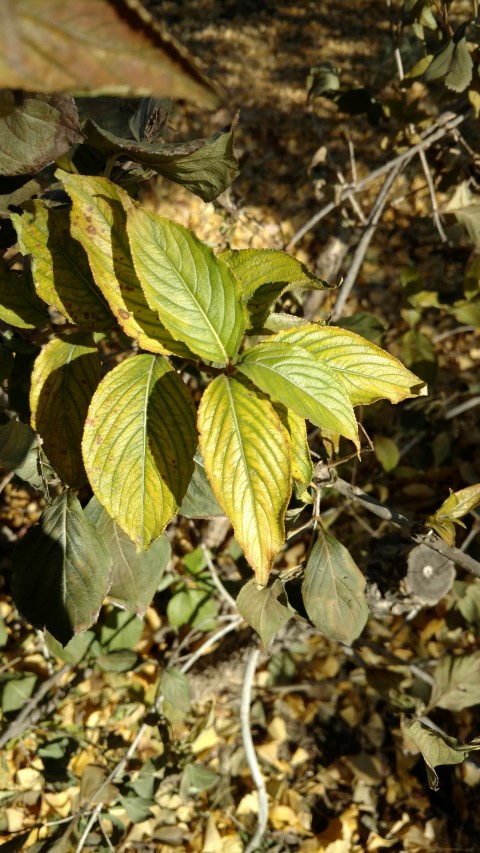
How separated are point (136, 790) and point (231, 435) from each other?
1349mm

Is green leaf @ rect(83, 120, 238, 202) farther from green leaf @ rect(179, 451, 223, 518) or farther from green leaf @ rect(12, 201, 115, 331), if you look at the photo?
green leaf @ rect(179, 451, 223, 518)

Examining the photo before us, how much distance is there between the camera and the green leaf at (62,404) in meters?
0.94

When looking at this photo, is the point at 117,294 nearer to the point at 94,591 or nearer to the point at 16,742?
the point at 94,591

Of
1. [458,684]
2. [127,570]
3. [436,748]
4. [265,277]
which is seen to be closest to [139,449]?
[265,277]

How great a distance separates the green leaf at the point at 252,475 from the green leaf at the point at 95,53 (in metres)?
0.44

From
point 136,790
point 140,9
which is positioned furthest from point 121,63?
point 136,790

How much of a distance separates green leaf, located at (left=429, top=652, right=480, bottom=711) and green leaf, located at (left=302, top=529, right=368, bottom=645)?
0.49m

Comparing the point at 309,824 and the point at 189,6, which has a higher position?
the point at 189,6

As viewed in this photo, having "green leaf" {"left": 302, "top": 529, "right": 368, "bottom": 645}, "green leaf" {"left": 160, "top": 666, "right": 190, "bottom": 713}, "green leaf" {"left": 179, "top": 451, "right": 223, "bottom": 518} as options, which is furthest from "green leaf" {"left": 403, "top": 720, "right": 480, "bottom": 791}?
"green leaf" {"left": 160, "top": 666, "right": 190, "bottom": 713}

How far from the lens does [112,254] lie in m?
0.80

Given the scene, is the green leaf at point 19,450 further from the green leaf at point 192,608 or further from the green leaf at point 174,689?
the green leaf at point 192,608

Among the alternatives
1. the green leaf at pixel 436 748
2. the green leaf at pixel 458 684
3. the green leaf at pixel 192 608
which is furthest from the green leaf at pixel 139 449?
the green leaf at pixel 192 608

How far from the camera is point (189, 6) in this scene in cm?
462

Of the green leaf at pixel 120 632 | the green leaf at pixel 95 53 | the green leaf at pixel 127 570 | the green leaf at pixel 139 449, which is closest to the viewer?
the green leaf at pixel 95 53
